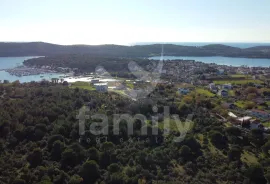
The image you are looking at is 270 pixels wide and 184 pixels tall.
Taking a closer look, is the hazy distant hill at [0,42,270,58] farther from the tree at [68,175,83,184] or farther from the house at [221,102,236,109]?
the tree at [68,175,83,184]

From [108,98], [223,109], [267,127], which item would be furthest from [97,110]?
[267,127]

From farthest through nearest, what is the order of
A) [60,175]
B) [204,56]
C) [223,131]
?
[204,56] < [223,131] < [60,175]

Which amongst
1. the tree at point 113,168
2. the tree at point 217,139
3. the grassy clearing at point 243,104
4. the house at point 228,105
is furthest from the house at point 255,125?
the tree at point 113,168

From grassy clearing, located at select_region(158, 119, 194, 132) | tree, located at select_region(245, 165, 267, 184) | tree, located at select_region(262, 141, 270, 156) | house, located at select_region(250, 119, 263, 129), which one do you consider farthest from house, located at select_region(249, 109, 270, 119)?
tree, located at select_region(245, 165, 267, 184)

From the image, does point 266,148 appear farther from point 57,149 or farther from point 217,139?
point 57,149

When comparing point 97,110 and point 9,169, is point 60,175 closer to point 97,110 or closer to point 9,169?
point 9,169

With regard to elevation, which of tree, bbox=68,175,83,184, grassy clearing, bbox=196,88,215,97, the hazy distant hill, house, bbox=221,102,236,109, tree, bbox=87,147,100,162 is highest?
the hazy distant hill

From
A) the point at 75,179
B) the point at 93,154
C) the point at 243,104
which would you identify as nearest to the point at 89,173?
the point at 75,179
